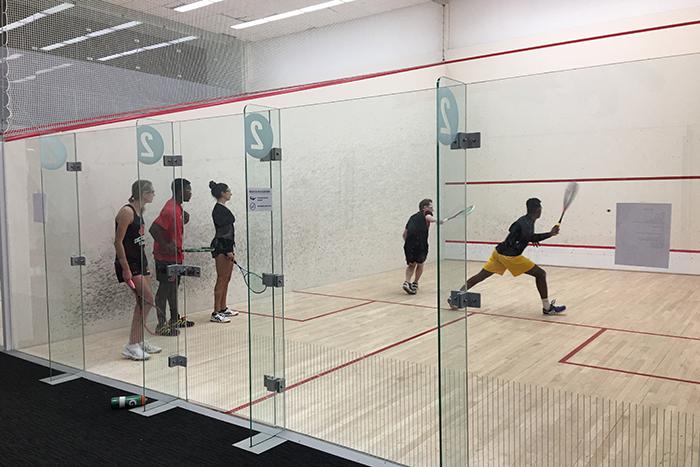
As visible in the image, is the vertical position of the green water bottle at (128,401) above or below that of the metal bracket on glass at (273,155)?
below

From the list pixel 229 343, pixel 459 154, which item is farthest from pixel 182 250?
pixel 459 154

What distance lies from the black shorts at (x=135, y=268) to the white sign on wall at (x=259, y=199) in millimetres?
672

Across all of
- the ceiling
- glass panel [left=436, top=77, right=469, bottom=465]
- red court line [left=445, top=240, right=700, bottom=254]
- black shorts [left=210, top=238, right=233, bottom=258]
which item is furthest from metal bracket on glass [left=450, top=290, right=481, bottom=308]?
the ceiling

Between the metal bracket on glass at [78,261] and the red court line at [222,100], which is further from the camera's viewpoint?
the red court line at [222,100]

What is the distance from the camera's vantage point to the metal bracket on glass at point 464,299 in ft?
5.26

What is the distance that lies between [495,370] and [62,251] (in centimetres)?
222

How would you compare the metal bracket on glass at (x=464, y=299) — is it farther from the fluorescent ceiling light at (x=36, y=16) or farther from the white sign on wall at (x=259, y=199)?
the fluorescent ceiling light at (x=36, y=16)

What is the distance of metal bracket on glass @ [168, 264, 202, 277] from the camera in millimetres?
2375

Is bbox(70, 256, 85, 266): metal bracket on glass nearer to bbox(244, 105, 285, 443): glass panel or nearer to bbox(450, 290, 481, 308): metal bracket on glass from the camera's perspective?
bbox(244, 105, 285, 443): glass panel

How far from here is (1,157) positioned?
3.20 m

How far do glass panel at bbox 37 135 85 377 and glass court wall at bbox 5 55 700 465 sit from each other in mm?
12

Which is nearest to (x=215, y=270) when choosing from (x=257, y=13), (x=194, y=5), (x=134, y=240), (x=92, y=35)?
(x=134, y=240)

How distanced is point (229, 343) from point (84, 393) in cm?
61

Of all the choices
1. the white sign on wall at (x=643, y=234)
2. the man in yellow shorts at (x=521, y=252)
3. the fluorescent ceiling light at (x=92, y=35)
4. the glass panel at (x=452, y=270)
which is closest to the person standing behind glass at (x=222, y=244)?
the glass panel at (x=452, y=270)
